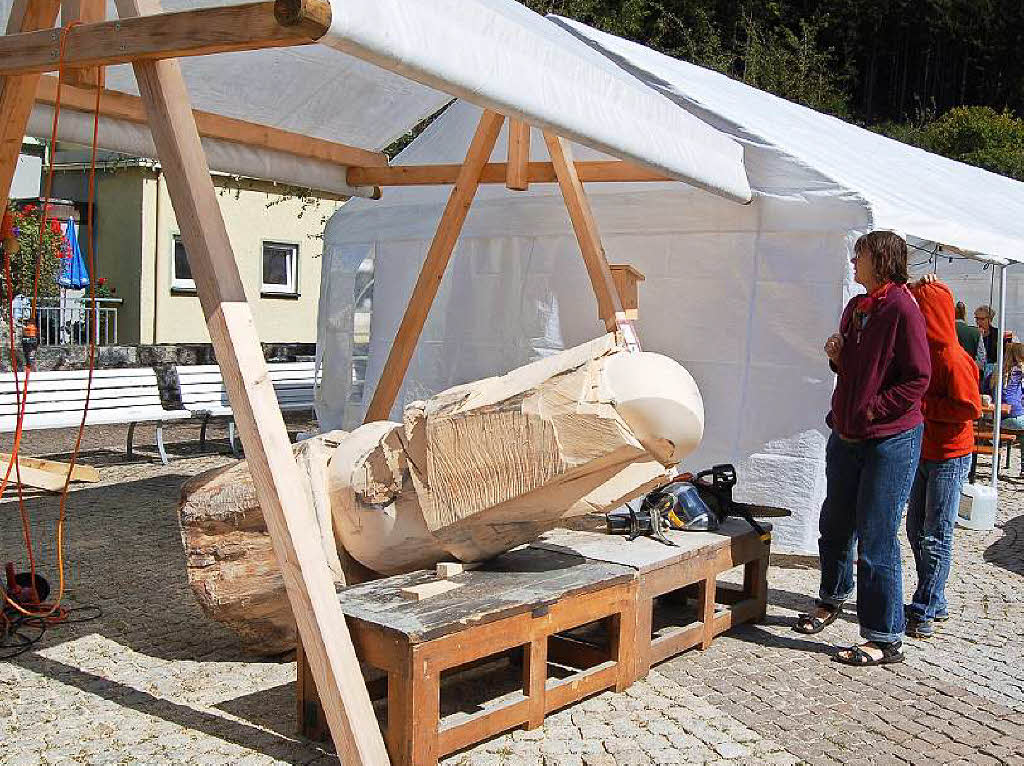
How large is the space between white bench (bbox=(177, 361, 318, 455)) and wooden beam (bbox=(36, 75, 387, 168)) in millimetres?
2393

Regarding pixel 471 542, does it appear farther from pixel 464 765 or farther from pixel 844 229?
pixel 844 229

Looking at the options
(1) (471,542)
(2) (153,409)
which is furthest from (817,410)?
(2) (153,409)

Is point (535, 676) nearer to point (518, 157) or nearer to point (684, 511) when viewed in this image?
point (684, 511)

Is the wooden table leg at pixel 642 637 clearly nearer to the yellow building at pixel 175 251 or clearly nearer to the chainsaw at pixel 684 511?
the chainsaw at pixel 684 511

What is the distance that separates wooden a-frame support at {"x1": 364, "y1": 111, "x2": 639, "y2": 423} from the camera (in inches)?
258

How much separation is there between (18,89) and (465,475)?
7.10ft

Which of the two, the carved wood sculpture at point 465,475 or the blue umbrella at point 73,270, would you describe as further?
the blue umbrella at point 73,270

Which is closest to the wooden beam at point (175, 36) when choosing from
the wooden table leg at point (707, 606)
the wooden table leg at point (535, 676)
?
the wooden table leg at point (535, 676)

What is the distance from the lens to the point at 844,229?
255 inches

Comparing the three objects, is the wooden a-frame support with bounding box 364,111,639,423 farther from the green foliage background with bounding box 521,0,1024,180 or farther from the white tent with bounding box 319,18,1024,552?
the green foliage background with bounding box 521,0,1024,180

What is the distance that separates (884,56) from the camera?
159 feet

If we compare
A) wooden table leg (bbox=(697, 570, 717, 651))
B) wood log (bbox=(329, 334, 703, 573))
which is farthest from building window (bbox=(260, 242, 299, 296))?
wood log (bbox=(329, 334, 703, 573))

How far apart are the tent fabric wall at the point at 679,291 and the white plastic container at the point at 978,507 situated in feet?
6.54

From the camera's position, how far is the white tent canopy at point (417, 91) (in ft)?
10.7
